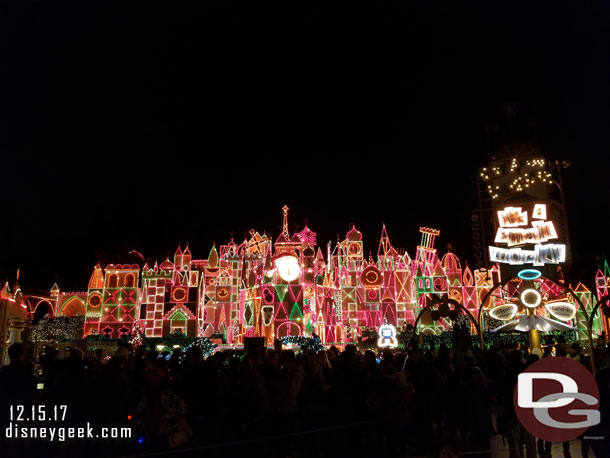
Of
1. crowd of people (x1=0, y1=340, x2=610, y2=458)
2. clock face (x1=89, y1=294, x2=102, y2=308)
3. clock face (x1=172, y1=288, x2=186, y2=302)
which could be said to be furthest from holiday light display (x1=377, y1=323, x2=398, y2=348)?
clock face (x1=89, y1=294, x2=102, y2=308)

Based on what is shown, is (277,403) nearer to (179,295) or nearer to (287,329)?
(287,329)

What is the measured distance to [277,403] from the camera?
8.04 metres

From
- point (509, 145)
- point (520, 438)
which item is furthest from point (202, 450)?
point (509, 145)

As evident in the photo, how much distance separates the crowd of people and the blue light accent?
17.4m

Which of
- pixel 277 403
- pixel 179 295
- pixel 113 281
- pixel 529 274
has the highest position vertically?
pixel 113 281

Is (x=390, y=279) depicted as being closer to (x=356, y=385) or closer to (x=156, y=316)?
(x=156, y=316)

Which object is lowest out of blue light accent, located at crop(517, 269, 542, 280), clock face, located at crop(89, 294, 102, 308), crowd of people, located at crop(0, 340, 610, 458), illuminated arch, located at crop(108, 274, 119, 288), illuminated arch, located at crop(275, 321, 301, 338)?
crowd of people, located at crop(0, 340, 610, 458)

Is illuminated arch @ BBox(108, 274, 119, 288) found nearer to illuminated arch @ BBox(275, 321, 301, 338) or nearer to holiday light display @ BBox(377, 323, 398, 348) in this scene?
illuminated arch @ BBox(275, 321, 301, 338)

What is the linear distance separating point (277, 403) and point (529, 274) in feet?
69.5

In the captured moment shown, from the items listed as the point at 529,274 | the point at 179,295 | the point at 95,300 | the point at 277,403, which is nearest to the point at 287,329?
the point at 179,295

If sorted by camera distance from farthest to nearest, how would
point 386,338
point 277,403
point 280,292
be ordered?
1. point 280,292
2. point 386,338
3. point 277,403

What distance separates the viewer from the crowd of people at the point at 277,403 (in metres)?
7.14

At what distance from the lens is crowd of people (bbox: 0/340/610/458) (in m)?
7.14

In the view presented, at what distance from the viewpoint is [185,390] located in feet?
24.7
